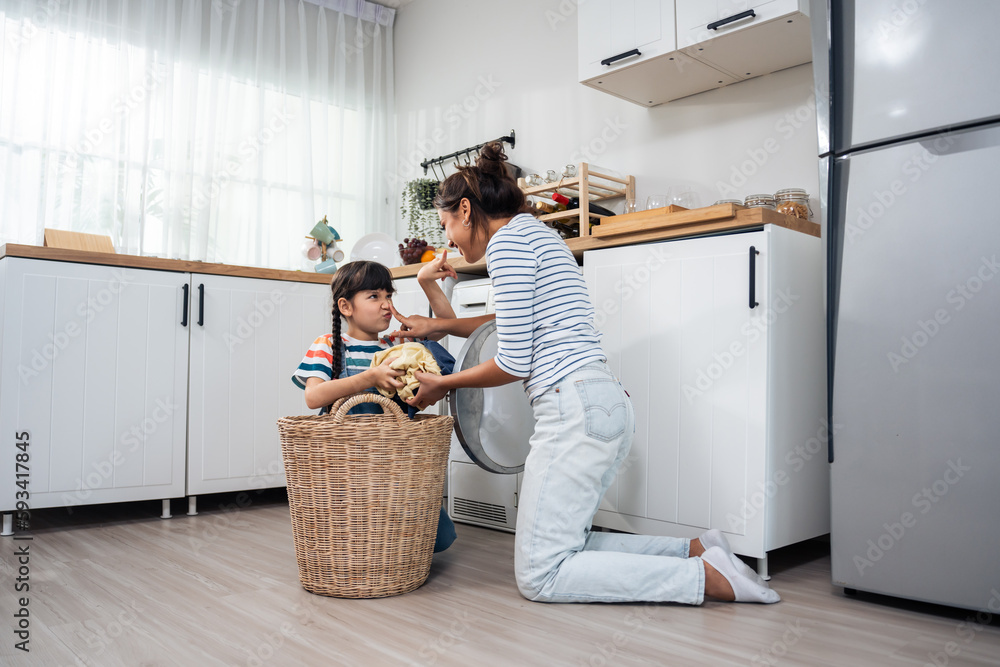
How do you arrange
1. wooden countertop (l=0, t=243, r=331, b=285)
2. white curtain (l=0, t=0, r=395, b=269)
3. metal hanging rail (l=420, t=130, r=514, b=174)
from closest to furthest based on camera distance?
wooden countertop (l=0, t=243, r=331, b=285)
white curtain (l=0, t=0, r=395, b=269)
metal hanging rail (l=420, t=130, r=514, b=174)

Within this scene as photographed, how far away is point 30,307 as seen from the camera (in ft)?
8.06

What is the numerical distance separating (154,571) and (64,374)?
931 millimetres

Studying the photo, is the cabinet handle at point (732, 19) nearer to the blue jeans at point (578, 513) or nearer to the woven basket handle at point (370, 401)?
the blue jeans at point (578, 513)

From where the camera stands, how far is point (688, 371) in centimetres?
203

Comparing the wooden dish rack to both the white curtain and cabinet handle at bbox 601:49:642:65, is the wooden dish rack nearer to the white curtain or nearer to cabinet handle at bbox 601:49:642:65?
cabinet handle at bbox 601:49:642:65

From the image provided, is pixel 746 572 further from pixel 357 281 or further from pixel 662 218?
pixel 357 281

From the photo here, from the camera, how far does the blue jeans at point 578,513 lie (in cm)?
164

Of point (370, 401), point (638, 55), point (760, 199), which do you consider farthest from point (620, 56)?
point (370, 401)

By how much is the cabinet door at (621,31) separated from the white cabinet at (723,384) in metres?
0.77

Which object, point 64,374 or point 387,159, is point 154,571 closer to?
point 64,374

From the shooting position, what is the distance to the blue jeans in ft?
5.40

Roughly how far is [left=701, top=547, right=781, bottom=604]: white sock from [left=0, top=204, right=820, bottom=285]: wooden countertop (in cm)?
84

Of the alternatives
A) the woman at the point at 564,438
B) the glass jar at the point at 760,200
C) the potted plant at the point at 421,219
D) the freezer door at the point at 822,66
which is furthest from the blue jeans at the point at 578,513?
the potted plant at the point at 421,219

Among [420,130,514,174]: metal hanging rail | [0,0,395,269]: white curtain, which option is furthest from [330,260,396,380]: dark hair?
[0,0,395,269]: white curtain
